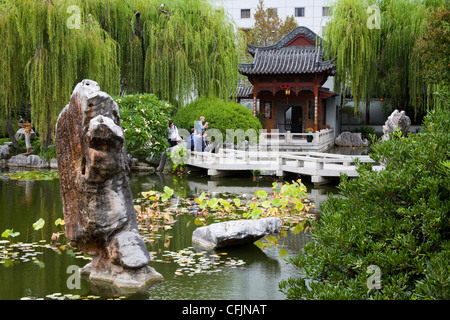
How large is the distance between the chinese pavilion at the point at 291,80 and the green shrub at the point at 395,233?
67.3 ft

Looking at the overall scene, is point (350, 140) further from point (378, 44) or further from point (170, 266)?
point (170, 266)

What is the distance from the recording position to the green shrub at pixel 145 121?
15281mm

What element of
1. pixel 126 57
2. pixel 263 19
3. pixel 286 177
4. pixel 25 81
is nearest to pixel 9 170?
pixel 25 81

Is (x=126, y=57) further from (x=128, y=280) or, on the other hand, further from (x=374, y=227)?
(x=374, y=227)

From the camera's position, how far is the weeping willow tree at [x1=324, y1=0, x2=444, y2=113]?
22.6 metres

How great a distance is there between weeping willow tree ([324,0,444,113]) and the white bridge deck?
9.22 metres

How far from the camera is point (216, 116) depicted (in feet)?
57.2

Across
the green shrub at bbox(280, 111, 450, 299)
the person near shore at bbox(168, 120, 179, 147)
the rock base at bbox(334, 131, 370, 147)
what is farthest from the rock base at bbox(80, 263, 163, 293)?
the rock base at bbox(334, 131, 370, 147)

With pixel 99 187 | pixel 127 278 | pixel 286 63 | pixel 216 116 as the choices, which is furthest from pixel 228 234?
pixel 286 63

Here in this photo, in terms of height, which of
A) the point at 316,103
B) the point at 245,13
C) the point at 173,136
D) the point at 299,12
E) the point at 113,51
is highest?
the point at 245,13

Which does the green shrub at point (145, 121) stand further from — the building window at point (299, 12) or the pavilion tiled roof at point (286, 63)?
the building window at point (299, 12)

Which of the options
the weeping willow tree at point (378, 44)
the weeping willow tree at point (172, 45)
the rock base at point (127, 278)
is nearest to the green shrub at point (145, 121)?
the weeping willow tree at point (172, 45)

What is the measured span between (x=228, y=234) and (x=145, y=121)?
354 inches

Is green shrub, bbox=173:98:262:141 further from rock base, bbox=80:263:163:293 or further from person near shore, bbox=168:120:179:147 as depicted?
rock base, bbox=80:263:163:293
